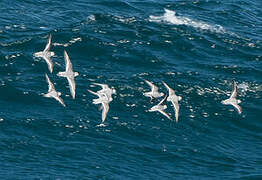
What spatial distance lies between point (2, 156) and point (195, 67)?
135ft

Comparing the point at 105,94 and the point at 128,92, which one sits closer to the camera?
the point at 105,94

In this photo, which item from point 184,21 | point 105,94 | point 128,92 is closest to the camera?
point 105,94

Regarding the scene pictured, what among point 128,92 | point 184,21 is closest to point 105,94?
point 128,92

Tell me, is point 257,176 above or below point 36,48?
below

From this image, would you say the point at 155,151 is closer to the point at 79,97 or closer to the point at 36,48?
the point at 79,97

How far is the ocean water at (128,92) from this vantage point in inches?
3944

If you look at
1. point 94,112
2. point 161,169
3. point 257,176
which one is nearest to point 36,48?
point 94,112

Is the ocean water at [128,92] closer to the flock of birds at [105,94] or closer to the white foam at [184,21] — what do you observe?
the white foam at [184,21]

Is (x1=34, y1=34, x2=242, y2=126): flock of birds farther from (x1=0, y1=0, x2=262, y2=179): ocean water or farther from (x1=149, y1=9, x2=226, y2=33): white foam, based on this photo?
(x1=149, y1=9, x2=226, y2=33): white foam

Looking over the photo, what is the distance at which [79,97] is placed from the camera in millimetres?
111125

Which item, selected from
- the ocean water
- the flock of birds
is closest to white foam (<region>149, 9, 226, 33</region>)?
the ocean water

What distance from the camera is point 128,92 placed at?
113 m

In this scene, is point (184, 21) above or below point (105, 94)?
above

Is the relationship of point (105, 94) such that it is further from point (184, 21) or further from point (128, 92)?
point (184, 21)
